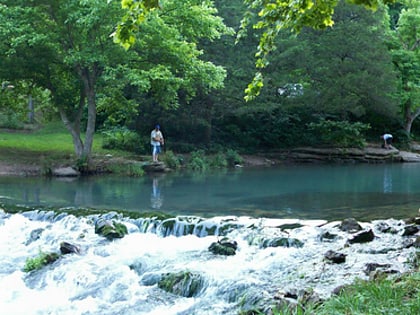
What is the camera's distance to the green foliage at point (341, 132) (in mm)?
27984

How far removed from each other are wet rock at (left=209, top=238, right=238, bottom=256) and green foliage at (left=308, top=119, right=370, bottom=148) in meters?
19.9

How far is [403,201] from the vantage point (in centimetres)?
1366

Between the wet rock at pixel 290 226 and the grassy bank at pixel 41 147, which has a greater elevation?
the grassy bank at pixel 41 147

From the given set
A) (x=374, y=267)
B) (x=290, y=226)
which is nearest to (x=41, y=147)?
(x=290, y=226)

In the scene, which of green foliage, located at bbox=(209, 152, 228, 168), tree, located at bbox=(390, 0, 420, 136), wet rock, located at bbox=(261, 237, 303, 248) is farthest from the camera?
tree, located at bbox=(390, 0, 420, 136)

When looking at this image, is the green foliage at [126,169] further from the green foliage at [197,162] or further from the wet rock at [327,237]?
the wet rock at [327,237]

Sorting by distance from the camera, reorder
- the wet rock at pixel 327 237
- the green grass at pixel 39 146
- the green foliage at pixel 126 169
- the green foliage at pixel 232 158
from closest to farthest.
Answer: the wet rock at pixel 327 237, the green foliage at pixel 126 169, the green grass at pixel 39 146, the green foliage at pixel 232 158

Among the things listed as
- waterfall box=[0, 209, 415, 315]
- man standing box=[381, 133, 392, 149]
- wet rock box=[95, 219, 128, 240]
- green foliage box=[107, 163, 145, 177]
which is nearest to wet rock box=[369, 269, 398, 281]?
waterfall box=[0, 209, 415, 315]

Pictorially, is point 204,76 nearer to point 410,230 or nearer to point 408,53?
point 410,230

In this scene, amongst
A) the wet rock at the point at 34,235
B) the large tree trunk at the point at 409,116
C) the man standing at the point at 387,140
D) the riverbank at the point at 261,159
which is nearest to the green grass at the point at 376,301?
the wet rock at the point at 34,235

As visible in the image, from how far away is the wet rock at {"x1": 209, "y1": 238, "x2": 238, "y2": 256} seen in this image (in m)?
8.88

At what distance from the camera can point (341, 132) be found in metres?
28.2

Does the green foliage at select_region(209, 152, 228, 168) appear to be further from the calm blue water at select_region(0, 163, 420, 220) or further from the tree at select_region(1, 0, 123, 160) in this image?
the tree at select_region(1, 0, 123, 160)

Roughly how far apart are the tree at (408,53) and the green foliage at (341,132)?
15.5 feet
